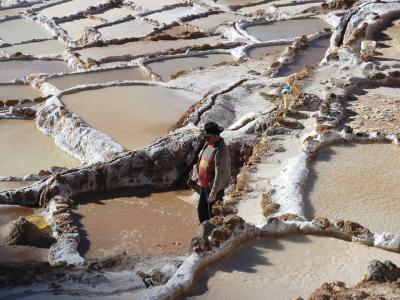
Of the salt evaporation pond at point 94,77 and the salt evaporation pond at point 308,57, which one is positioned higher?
the salt evaporation pond at point 308,57

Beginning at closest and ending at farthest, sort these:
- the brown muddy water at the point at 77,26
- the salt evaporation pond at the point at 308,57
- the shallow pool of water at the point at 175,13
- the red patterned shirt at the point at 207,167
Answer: the red patterned shirt at the point at 207,167
the salt evaporation pond at the point at 308,57
the brown muddy water at the point at 77,26
the shallow pool of water at the point at 175,13

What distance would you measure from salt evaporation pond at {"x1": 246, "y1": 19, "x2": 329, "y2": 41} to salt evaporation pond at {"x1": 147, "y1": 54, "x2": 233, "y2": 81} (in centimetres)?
190

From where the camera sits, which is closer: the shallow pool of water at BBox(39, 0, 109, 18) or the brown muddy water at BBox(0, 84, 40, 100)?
the brown muddy water at BBox(0, 84, 40, 100)

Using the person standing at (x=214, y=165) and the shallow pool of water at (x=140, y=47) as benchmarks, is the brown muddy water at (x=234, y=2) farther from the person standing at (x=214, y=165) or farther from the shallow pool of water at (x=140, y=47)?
the person standing at (x=214, y=165)

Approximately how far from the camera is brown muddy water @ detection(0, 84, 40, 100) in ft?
44.0

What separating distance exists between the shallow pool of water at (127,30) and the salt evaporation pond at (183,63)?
13.6 feet

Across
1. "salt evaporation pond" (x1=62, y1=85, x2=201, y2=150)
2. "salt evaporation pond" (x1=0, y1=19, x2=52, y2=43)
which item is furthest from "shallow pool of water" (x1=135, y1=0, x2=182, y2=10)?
"salt evaporation pond" (x1=62, y1=85, x2=201, y2=150)

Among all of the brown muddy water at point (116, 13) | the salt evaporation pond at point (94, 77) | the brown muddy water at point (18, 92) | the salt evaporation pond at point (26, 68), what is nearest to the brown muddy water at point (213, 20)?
the brown muddy water at point (116, 13)

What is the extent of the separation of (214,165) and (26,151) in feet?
15.9

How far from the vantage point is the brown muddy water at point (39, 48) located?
18.4 metres

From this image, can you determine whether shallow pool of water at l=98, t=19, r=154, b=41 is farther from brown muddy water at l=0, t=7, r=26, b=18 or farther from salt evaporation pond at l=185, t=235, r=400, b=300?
salt evaporation pond at l=185, t=235, r=400, b=300

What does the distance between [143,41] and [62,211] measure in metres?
10.0

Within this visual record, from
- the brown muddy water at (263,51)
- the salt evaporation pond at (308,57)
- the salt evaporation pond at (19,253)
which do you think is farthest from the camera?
the brown muddy water at (263,51)

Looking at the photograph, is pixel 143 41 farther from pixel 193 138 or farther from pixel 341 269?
pixel 341 269
